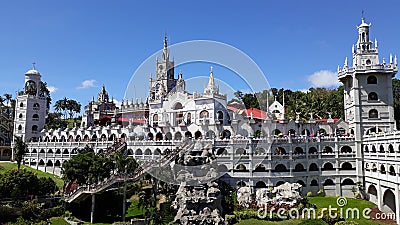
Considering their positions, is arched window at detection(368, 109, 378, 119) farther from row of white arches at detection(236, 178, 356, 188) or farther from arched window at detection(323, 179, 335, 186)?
arched window at detection(323, 179, 335, 186)

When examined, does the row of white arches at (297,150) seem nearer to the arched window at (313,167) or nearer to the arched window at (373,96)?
the arched window at (313,167)

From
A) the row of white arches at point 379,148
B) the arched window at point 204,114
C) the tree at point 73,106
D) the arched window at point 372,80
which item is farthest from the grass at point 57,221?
the tree at point 73,106

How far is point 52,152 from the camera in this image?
212 ft

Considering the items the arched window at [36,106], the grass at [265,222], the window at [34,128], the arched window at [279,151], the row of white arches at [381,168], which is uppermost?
the arched window at [36,106]

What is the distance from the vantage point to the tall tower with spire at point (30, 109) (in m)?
70.4

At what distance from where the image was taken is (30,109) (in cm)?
7112

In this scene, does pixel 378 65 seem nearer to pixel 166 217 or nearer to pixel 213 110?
pixel 213 110

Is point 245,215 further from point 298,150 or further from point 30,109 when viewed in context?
point 30,109

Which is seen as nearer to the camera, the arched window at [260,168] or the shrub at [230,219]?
the shrub at [230,219]

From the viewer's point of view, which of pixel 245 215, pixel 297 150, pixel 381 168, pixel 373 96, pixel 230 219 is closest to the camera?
pixel 230 219

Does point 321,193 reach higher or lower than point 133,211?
higher

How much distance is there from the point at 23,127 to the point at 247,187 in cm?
5140

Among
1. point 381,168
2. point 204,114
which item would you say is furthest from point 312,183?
point 204,114

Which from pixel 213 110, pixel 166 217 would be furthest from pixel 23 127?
pixel 166 217
